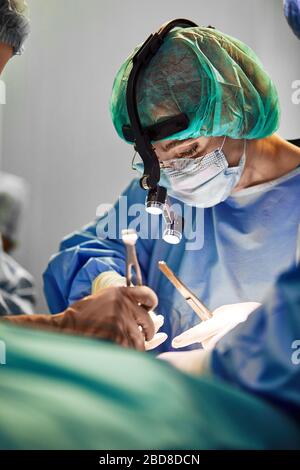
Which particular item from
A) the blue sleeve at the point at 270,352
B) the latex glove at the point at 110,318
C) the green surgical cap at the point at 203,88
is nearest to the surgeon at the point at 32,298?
the latex glove at the point at 110,318

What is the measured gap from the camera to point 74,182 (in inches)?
75.0

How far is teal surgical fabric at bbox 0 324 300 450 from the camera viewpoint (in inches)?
66.2

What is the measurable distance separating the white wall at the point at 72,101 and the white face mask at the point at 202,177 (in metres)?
Answer: 0.15

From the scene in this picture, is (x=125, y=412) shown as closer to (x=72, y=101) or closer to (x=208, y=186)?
(x=208, y=186)

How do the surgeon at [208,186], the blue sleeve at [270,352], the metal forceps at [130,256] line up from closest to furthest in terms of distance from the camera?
the blue sleeve at [270,352], the surgeon at [208,186], the metal forceps at [130,256]

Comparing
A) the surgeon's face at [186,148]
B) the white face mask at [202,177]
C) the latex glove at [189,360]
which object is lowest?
the latex glove at [189,360]

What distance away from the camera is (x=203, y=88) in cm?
175

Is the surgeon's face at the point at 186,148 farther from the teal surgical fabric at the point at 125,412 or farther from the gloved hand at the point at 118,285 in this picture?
the teal surgical fabric at the point at 125,412

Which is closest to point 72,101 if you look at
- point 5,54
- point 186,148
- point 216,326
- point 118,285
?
point 5,54

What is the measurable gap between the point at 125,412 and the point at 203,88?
32.1 inches

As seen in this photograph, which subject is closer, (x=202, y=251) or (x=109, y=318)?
(x=109, y=318)

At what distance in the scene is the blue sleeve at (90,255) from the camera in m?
1.89

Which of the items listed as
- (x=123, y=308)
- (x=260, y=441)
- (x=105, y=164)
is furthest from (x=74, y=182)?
(x=260, y=441)

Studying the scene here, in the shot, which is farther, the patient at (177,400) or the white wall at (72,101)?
the white wall at (72,101)
